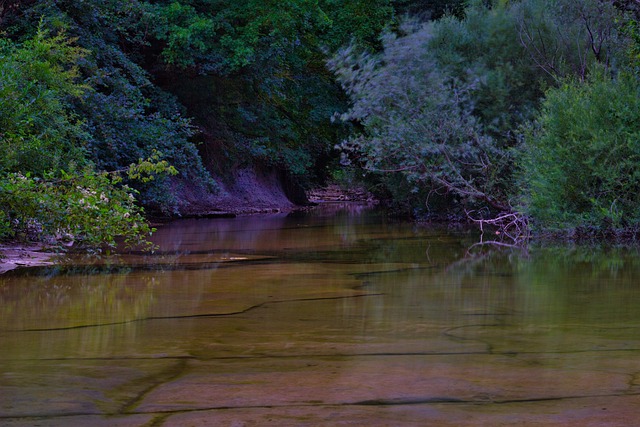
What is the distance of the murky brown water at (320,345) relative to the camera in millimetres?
3969

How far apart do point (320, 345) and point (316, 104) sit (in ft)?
85.0

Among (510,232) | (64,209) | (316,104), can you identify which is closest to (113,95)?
(510,232)

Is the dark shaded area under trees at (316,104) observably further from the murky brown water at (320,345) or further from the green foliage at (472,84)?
the murky brown water at (320,345)

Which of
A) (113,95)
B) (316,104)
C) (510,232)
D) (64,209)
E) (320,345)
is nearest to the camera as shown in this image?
(320,345)

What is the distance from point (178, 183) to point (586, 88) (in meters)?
13.5

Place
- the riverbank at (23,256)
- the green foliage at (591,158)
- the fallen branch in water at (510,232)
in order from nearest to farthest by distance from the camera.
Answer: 1. the riverbank at (23,256)
2. the green foliage at (591,158)
3. the fallen branch in water at (510,232)

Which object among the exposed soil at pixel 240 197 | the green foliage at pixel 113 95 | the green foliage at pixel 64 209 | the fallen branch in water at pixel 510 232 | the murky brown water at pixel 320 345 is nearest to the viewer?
the murky brown water at pixel 320 345

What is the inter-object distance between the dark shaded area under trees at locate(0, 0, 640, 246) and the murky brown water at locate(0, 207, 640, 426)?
3514mm

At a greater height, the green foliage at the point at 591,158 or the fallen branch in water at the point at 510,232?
the green foliage at the point at 591,158

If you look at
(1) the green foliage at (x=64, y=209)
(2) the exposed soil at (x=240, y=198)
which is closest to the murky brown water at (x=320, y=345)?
(1) the green foliage at (x=64, y=209)

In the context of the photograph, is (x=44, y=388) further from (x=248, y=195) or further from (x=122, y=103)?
(x=248, y=195)

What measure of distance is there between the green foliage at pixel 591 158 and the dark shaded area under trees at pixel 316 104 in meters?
0.04

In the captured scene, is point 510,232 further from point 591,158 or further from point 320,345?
point 320,345

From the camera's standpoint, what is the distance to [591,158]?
15047mm
